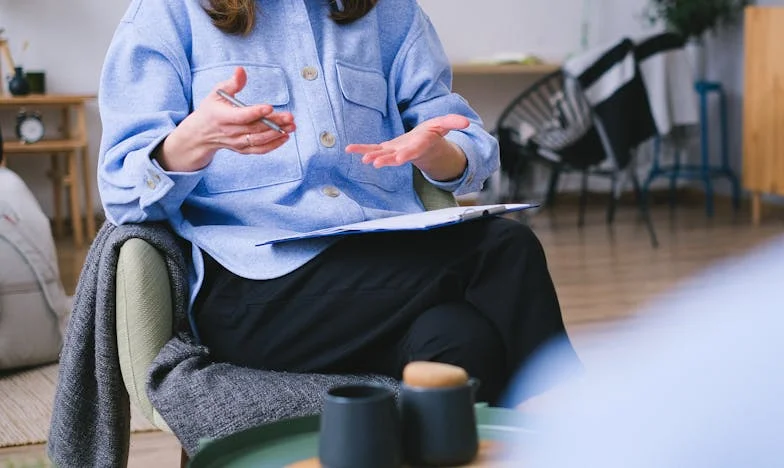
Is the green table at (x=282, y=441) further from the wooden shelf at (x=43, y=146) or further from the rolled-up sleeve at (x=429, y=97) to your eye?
the wooden shelf at (x=43, y=146)

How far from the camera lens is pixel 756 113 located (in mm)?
5379

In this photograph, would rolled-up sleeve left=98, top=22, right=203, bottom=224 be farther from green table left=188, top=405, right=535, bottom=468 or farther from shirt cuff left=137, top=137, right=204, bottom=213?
green table left=188, top=405, right=535, bottom=468

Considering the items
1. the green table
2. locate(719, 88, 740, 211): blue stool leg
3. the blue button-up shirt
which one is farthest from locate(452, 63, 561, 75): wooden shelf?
the green table

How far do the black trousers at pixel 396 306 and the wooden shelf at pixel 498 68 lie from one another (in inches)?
170

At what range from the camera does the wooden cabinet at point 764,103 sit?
5191 mm

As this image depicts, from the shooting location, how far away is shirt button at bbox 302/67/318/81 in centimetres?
158

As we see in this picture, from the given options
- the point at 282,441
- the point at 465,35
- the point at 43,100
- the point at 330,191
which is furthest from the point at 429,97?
the point at 465,35

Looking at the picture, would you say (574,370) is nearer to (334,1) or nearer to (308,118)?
(308,118)

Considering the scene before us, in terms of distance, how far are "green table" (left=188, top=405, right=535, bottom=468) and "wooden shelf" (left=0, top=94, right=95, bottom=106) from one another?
14.2ft

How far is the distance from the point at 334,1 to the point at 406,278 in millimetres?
486

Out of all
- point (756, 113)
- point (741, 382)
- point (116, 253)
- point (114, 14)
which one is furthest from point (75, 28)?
point (116, 253)

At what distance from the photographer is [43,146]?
193 inches

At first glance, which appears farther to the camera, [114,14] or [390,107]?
[114,14]

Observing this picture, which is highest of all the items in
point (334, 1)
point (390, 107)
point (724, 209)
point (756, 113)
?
point (334, 1)
